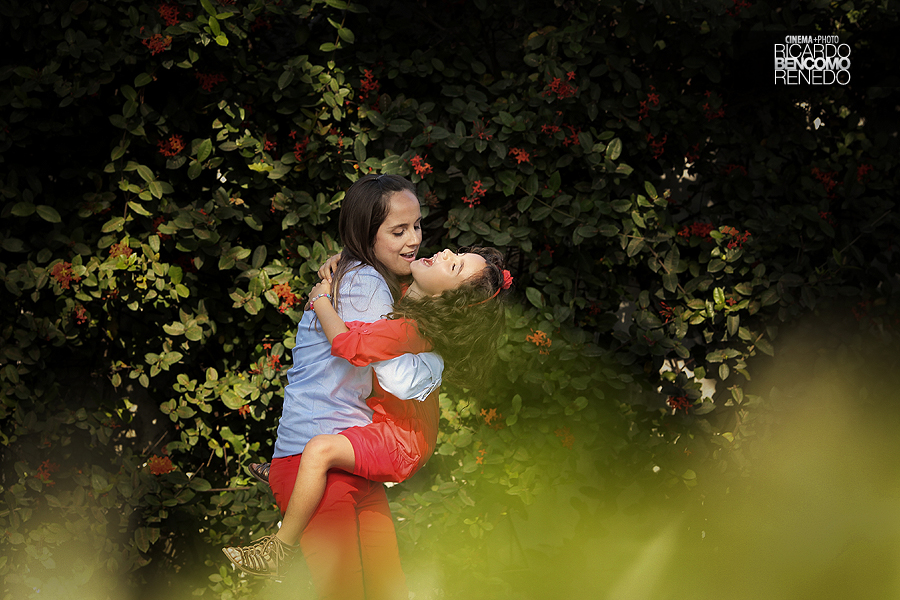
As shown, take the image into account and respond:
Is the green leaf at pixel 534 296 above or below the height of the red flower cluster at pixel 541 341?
above

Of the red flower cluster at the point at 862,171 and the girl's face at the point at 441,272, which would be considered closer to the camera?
the girl's face at the point at 441,272

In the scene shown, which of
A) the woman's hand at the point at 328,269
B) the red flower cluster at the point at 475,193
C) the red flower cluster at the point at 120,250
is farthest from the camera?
the red flower cluster at the point at 475,193

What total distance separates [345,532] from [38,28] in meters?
2.11

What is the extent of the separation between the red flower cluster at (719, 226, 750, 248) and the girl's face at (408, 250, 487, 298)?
4.52ft

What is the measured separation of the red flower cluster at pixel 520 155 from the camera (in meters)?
2.38

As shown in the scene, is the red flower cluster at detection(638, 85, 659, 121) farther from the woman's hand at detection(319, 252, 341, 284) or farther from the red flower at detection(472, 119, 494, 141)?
the woman's hand at detection(319, 252, 341, 284)

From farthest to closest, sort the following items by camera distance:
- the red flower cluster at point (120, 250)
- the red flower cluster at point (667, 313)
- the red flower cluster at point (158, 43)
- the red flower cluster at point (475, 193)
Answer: the red flower cluster at point (667, 313) < the red flower cluster at point (475, 193) < the red flower cluster at point (120, 250) < the red flower cluster at point (158, 43)

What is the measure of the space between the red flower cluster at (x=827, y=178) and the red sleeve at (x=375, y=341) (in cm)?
199

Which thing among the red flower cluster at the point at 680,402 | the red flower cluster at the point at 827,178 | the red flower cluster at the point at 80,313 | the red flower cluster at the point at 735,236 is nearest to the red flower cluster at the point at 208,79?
the red flower cluster at the point at 80,313

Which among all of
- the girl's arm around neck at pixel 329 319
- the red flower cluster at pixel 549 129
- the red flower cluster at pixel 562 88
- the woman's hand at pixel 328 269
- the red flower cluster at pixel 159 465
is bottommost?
the red flower cluster at pixel 159 465

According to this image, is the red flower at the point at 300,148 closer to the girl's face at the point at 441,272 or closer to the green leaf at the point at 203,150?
the green leaf at the point at 203,150

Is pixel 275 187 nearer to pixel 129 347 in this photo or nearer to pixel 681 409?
pixel 129 347

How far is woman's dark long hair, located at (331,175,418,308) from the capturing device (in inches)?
61.5

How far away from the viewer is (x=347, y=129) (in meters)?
2.47
